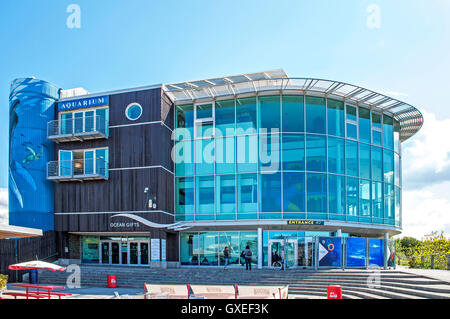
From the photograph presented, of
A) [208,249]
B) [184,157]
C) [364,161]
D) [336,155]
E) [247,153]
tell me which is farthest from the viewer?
[184,157]

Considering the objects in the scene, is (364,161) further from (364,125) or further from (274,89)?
(274,89)

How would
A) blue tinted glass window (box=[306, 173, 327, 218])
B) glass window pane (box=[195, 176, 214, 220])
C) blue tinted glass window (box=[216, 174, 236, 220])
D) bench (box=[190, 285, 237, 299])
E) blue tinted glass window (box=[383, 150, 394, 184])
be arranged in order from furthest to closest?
blue tinted glass window (box=[383, 150, 394, 184]) < glass window pane (box=[195, 176, 214, 220]) < blue tinted glass window (box=[216, 174, 236, 220]) < blue tinted glass window (box=[306, 173, 327, 218]) < bench (box=[190, 285, 237, 299])

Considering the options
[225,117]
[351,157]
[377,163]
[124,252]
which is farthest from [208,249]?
[377,163]

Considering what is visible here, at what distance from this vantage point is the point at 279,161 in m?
28.0

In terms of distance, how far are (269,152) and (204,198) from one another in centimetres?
536

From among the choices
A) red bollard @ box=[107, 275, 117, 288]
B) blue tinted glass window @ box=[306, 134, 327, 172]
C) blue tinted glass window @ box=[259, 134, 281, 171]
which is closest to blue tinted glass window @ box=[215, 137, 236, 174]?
blue tinted glass window @ box=[259, 134, 281, 171]

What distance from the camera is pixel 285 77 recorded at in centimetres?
2820

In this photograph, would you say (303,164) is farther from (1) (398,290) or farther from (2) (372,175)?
(1) (398,290)

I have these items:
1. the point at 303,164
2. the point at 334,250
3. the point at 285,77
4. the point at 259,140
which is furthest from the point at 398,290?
the point at 285,77

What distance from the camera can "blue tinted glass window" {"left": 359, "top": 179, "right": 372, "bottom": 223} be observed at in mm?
29453

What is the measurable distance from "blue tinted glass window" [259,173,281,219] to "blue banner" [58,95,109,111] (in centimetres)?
1214

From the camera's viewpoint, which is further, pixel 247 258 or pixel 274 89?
pixel 274 89

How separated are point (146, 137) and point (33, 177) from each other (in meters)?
8.42

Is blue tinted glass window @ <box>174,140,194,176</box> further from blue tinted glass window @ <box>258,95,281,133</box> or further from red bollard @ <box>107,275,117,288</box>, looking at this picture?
red bollard @ <box>107,275,117,288</box>
